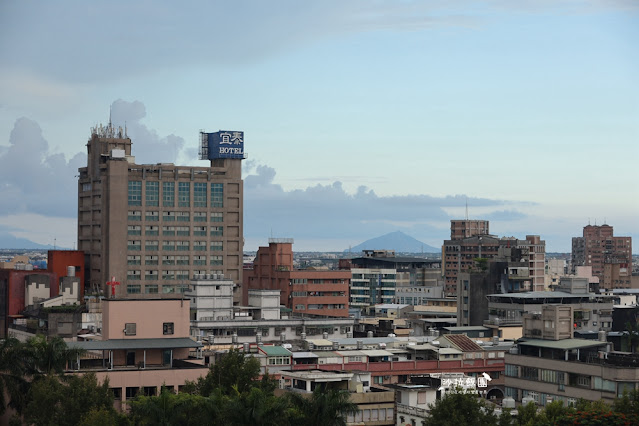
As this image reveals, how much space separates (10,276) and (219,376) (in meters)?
93.3

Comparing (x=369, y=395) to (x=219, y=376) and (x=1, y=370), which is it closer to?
(x=219, y=376)

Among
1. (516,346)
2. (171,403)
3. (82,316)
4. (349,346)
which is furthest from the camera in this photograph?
(82,316)

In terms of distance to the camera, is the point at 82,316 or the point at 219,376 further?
the point at 82,316

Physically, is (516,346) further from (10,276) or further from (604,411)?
(10,276)

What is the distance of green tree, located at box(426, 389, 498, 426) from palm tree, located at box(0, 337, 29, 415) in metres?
37.4

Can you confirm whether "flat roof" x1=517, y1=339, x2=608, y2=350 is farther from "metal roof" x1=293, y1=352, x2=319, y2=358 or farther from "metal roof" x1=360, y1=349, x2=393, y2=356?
"metal roof" x1=293, y1=352, x2=319, y2=358

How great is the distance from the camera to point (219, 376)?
112438 mm

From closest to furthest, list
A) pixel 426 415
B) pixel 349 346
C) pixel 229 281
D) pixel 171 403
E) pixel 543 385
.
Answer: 1. pixel 171 403
2. pixel 426 415
3. pixel 543 385
4. pixel 349 346
5. pixel 229 281

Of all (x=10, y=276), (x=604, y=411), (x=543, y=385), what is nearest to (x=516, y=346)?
(x=543, y=385)

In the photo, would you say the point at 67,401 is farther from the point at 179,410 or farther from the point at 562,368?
the point at 562,368

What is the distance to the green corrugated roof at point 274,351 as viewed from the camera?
141250 millimetres

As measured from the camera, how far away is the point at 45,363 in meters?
117

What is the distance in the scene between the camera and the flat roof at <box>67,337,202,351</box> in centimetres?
12330

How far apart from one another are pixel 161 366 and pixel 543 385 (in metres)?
38.7
